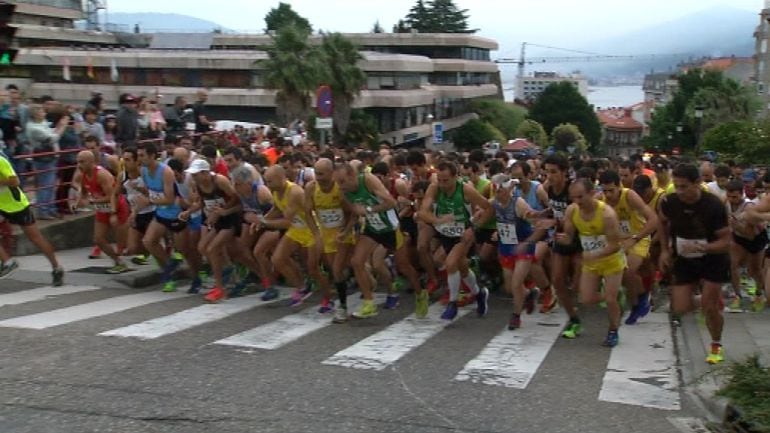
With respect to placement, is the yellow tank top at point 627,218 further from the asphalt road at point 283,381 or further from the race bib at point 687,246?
the race bib at point 687,246

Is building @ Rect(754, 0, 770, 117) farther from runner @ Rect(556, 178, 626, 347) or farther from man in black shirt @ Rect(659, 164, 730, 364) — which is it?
man in black shirt @ Rect(659, 164, 730, 364)

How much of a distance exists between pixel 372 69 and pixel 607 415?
60.0m

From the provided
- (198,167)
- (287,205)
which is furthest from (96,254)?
(287,205)

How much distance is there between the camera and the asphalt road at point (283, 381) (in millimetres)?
5914

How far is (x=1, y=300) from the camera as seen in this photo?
9.88 m

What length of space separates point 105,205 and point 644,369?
774 cm

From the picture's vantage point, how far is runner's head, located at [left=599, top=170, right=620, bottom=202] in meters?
8.98

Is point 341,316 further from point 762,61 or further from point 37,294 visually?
point 762,61

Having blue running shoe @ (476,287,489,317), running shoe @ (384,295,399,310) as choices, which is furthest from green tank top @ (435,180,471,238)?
running shoe @ (384,295,399,310)

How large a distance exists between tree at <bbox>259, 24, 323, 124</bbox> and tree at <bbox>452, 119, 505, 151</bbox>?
3720 centimetres

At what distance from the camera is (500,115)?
92812 millimetres

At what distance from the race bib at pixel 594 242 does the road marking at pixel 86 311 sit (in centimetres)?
503

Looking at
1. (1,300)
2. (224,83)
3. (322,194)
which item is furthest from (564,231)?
(224,83)

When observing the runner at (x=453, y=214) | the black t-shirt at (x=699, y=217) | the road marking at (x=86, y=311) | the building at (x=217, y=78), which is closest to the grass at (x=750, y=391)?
the black t-shirt at (x=699, y=217)
